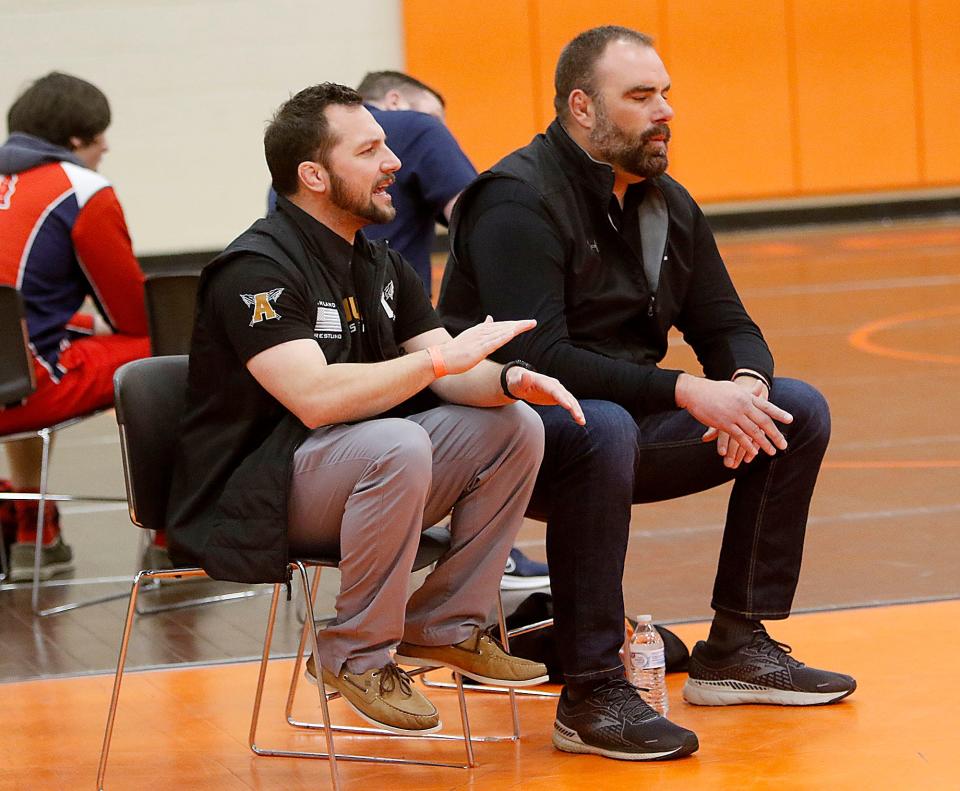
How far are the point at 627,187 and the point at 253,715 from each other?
1371 millimetres

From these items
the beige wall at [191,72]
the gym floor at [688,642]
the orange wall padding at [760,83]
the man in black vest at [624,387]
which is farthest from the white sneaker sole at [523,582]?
the orange wall padding at [760,83]

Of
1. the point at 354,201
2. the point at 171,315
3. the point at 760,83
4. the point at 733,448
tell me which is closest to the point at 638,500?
the point at 733,448

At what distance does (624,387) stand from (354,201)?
0.65 m

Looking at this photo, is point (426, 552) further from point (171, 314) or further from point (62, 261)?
point (62, 261)

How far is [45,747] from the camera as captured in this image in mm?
3023

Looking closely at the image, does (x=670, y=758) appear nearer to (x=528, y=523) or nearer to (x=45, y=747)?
(x=45, y=747)

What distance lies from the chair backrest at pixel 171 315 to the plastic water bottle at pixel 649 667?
1.86 metres

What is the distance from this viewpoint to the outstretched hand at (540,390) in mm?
2600

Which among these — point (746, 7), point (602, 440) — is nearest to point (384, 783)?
point (602, 440)

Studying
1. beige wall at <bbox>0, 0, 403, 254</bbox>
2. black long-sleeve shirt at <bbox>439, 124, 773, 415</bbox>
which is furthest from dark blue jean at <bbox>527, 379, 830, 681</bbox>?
beige wall at <bbox>0, 0, 403, 254</bbox>

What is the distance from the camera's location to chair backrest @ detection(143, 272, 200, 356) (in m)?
4.24

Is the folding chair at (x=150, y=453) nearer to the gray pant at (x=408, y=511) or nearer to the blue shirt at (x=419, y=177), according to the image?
the gray pant at (x=408, y=511)

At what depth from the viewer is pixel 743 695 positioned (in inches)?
119

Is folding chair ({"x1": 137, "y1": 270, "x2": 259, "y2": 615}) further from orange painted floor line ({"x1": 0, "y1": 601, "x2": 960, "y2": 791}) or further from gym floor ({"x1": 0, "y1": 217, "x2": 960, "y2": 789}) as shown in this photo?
orange painted floor line ({"x1": 0, "y1": 601, "x2": 960, "y2": 791})
